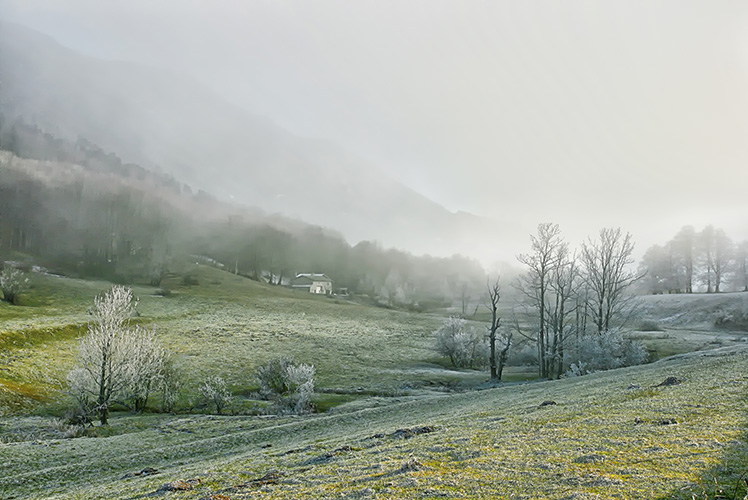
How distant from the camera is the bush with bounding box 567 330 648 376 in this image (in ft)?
196

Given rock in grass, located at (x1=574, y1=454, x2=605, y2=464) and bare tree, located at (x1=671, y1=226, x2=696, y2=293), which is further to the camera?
bare tree, located at (x1=671, y1=226, x2=696, y2=293)

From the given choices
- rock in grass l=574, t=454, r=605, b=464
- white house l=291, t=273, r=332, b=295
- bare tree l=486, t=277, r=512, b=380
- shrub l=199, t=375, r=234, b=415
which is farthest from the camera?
white house l=291, t=273, r=332, b=295

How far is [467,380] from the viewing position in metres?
67.0

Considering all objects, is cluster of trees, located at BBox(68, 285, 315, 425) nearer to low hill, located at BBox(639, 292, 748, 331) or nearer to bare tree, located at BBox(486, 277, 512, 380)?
bare tree, located at BBox(486, 277, 512, 380)

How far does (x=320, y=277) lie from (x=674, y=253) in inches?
4665

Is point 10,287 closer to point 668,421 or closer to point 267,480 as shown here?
point 267,480

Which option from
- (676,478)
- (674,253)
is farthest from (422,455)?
(674,253)

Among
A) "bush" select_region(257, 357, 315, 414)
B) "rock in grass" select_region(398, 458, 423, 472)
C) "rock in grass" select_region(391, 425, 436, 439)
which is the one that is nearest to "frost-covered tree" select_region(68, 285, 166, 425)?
"bush" select_region(257, 357, 315, 414)

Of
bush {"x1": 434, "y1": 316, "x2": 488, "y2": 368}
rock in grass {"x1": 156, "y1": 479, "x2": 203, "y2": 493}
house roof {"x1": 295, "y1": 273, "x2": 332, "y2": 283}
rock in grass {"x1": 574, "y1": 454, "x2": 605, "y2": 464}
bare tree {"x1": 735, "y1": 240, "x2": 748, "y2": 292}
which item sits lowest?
bush {"x1": 434, "y1": 316, "x2": 488, "y2": 368}

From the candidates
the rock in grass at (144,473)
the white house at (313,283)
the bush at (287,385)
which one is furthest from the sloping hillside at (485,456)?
the white house at (313,283)

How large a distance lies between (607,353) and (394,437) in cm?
4801

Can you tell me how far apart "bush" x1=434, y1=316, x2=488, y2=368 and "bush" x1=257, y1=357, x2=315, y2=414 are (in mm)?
29928

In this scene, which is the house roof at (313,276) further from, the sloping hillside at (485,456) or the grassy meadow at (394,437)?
the sloping hillside at (485,456)

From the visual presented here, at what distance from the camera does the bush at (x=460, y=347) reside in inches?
3278
